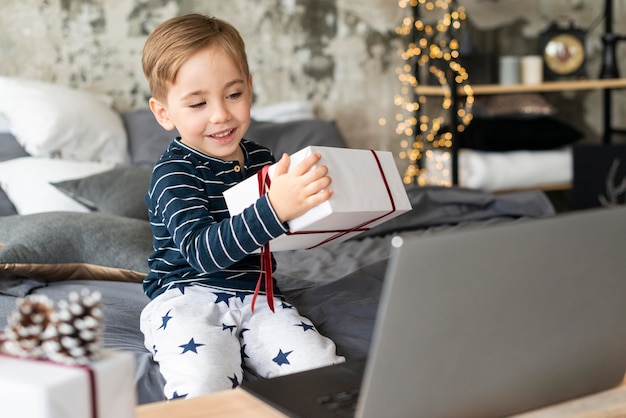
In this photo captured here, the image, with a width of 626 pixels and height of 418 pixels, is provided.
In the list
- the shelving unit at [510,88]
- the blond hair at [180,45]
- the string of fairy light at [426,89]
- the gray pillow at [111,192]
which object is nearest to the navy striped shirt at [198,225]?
the blond hair at [180,45]

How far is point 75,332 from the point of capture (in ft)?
2.33

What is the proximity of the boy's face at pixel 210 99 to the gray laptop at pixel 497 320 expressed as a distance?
72 centimetres

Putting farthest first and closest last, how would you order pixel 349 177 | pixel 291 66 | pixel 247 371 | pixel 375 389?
pixel 291 66, pixel 247 371, pixel 349 177, pixel 375 389

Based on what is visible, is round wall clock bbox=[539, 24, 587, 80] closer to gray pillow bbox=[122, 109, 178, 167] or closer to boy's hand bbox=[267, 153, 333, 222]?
gray pillow bbox=[122, 109, 178, 167]

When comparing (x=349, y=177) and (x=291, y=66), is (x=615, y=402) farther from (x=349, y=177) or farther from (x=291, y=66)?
(x=291, y=66)

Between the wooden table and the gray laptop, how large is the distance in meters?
0.01

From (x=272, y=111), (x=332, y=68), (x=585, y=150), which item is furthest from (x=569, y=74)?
(x=272, y=111)

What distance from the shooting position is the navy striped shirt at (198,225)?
1.35 metres

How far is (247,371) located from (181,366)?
0.58 ft

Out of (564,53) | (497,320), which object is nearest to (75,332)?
(497,320)

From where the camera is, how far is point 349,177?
1.22 metres

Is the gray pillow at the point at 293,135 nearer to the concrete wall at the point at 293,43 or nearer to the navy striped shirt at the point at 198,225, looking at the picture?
the concrete wall at the point at 293,43

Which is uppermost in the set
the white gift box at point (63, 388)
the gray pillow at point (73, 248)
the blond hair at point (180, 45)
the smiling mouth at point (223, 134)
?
the blond hair at point (180, 45)

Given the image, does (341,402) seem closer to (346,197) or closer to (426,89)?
(346,197)
